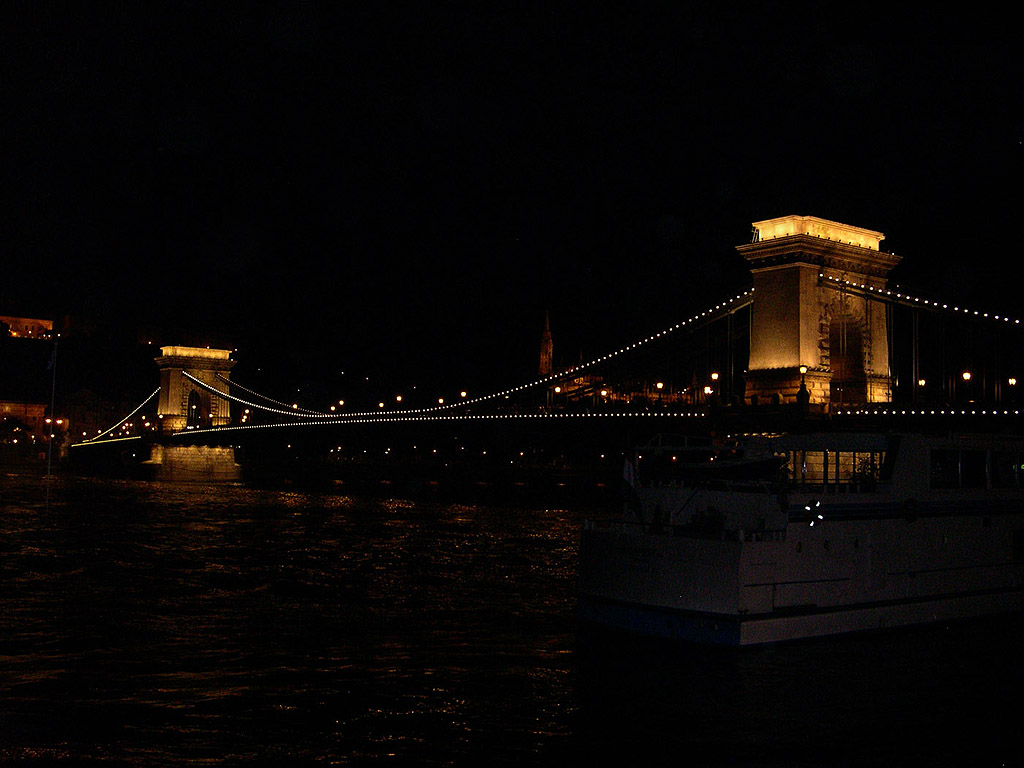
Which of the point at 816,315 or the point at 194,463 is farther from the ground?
the point at 816,315

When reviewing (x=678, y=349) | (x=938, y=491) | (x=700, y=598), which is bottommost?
(x=700, y=598)

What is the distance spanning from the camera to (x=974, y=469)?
20453 millimetres

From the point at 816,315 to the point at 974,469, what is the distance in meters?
28.5

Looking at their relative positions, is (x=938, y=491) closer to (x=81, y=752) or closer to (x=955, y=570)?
(x=955, y=570)

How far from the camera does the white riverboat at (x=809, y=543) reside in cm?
1628

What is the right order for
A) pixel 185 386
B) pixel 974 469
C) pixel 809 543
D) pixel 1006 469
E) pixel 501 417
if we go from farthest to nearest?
pixel 185 386 → pixel 501 417 → pixel 1006 469 → pixel 974 469 → pixel 809 543

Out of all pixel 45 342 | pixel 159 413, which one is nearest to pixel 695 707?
pixel 159 413

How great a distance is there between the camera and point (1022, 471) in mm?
21453

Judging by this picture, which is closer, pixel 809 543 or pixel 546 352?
pixel 809 543

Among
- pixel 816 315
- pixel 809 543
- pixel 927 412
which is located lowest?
pixel 809 543

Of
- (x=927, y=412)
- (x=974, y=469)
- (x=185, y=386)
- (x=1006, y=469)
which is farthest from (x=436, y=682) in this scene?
(x=185, y=386)

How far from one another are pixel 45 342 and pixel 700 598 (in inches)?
6032

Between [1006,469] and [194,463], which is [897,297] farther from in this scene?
[194,463]

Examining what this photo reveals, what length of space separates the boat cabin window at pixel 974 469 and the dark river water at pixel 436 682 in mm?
2597
